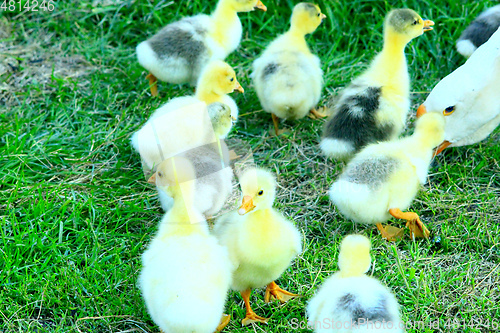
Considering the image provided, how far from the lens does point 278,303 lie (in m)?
2.91

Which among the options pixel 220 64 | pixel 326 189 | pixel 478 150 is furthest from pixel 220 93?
pixel 478 150

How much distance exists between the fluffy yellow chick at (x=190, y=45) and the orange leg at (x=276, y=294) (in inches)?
68.0

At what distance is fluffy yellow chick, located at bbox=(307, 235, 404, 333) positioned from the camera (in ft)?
7.48

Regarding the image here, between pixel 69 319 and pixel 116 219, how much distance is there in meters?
0.66

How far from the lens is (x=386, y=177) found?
3006 millimetres

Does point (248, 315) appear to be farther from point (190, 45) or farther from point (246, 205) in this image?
point (190, 45)

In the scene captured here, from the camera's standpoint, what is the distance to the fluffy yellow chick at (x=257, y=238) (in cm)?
264

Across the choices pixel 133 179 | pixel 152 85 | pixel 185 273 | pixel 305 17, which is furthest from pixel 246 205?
pixel 152 85

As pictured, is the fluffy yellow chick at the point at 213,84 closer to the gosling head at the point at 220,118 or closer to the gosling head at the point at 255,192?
the gosling head at the point at 220,118

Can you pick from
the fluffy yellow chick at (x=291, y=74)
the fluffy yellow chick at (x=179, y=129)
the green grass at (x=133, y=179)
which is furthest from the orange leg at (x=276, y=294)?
the fluffy yellow chick at (x=291, y=74)

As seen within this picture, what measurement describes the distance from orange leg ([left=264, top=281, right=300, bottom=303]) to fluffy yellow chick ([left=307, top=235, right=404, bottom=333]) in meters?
0.34

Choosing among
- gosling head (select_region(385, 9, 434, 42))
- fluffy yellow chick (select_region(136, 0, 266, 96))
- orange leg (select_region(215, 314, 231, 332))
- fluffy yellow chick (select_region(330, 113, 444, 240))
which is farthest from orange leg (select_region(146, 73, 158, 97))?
orange leg (select_region(215, 314, 231, 332))

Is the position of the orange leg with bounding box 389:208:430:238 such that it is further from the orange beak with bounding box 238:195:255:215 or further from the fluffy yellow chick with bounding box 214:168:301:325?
the orange beak with bounding box 238:195:255:215

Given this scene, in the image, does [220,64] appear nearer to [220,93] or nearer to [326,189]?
[220,93]
